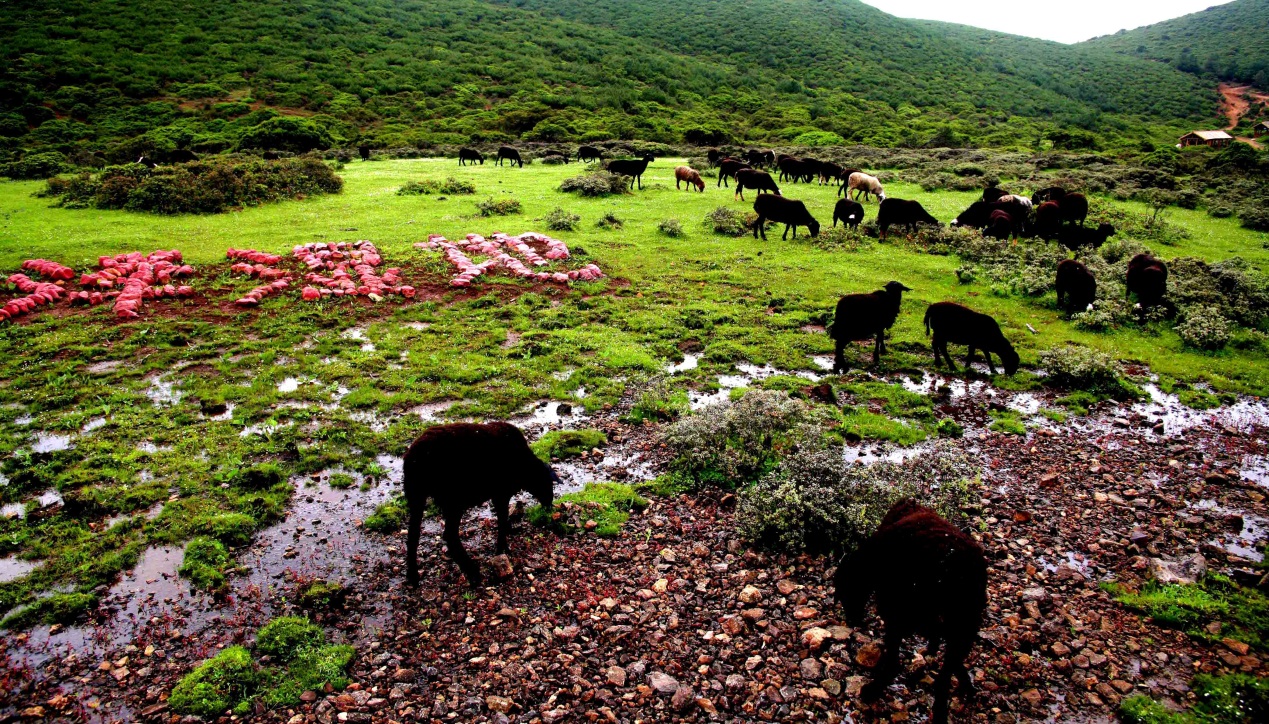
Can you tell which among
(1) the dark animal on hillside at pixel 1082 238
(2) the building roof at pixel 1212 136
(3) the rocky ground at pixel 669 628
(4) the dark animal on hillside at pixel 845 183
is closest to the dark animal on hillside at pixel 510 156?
(4) the dark animal on hillside at pixel 845 183

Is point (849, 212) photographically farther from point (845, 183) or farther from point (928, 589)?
point (928, 589)

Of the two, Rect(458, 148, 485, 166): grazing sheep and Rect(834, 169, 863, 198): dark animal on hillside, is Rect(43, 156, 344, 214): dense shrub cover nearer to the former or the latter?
Rect(458, 148, 485, 166): grazing sheep

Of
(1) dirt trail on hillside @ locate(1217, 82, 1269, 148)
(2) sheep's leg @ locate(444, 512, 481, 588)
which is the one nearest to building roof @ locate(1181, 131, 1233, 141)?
(1) dirt trail on hillside @ locate(1217, 82, 1269, 148)

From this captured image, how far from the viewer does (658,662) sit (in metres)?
6.05

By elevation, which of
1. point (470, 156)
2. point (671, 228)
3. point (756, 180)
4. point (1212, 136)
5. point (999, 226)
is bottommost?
point (671, 228)

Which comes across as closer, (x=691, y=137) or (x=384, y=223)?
(x=384, y=223)

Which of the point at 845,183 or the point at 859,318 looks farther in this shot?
the point at 845,183

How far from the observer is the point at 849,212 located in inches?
938

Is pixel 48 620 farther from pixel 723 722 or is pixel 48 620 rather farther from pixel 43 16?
pixel 43 16

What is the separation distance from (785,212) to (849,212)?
2.91m

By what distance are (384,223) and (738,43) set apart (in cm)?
11397

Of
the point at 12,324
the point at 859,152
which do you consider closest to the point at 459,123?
the point at 859,152

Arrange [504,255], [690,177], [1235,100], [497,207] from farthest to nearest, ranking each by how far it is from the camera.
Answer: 1. [1235,100]
2. [690,177]
3. [497,207]
4. [504,255]

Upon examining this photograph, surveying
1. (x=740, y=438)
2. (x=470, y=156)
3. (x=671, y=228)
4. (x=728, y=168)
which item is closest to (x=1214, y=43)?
(x=728, y=168)
